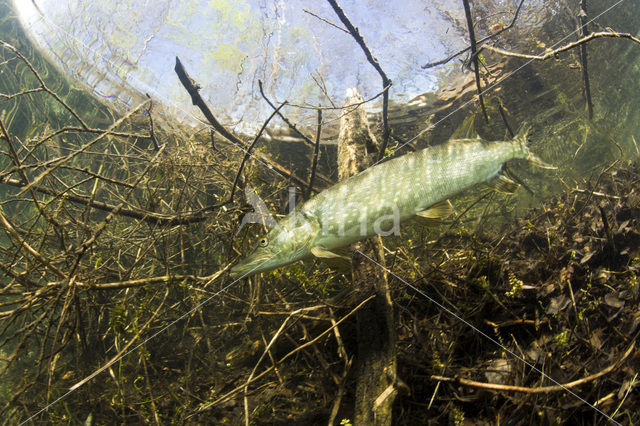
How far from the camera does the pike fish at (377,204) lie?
2.82 m

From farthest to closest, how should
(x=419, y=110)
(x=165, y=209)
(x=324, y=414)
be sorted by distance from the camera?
(x=419, y=110) → (x=165, y=209) → (x=324, y=414)

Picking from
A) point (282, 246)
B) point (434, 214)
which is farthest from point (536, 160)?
point (282, 246)

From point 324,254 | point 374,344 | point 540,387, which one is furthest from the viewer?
point 324,254

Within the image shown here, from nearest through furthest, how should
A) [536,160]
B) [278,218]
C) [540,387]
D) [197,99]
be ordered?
[540,387] < [536,160] < [197,99] < [278,218]

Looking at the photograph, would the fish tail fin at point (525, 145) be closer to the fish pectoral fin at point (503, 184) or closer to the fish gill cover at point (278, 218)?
the fish gill cover at point (278, 218)

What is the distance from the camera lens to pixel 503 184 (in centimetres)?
315

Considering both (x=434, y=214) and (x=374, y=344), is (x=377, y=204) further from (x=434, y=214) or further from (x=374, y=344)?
(x=374, y=344)

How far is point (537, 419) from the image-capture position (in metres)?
2.23

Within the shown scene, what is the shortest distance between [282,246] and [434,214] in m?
1.59

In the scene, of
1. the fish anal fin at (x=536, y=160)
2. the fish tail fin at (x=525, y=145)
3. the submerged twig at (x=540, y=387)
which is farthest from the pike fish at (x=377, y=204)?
the submerged twig at (x=540, y=387)

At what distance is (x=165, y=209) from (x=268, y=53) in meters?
6.42

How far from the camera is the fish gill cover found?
2.71 metres

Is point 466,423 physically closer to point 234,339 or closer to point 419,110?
point 234,339

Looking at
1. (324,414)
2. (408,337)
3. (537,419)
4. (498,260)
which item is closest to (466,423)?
(537,419)
